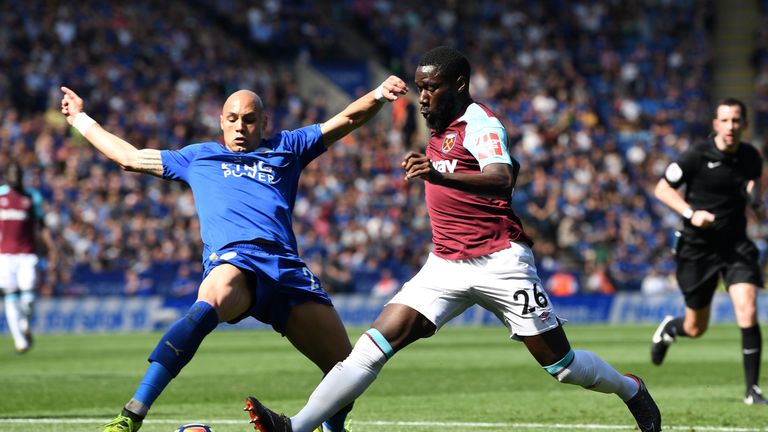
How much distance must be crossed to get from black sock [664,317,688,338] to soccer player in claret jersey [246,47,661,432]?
539cm

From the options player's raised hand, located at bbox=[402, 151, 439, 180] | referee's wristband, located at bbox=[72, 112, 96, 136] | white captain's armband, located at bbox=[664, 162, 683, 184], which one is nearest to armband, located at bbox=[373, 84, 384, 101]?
player's raised hand, located at bbox=[402, 151, 439, 180]

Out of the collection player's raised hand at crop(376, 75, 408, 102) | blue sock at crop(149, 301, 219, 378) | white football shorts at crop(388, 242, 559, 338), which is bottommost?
blue sock at crop(149, 301, 219, 378)

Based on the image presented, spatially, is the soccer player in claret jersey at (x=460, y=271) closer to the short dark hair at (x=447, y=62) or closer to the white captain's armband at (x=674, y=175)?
the short dark hair at (x=447, y=62)

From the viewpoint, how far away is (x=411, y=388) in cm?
1320

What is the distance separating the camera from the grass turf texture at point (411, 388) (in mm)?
9766

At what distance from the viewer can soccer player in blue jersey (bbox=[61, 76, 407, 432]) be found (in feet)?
23.9

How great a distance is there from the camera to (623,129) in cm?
3653

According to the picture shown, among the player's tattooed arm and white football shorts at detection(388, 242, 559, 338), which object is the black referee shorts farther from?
the player's tattooed arm

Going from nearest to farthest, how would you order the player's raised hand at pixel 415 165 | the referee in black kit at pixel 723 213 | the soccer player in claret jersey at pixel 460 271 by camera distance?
the player's raised hand at pixel 415 165
the soccer player in claret jersey at pixel 460 271
the referee in black kit at pixel 723 213

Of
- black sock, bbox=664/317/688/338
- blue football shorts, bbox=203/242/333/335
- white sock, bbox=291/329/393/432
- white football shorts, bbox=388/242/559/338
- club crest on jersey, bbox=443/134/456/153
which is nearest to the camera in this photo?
white sock, bbox=291/329/393/432

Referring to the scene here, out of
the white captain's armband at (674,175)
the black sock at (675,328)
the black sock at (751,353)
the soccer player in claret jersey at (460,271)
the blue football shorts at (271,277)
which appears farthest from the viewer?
the black sock at (675,328)

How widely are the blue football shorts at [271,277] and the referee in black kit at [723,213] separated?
4.74m

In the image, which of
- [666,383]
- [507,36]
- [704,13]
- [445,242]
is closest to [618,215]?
[507,36]

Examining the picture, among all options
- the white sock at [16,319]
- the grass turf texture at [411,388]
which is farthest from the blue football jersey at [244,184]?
the white sock at [16,319]
